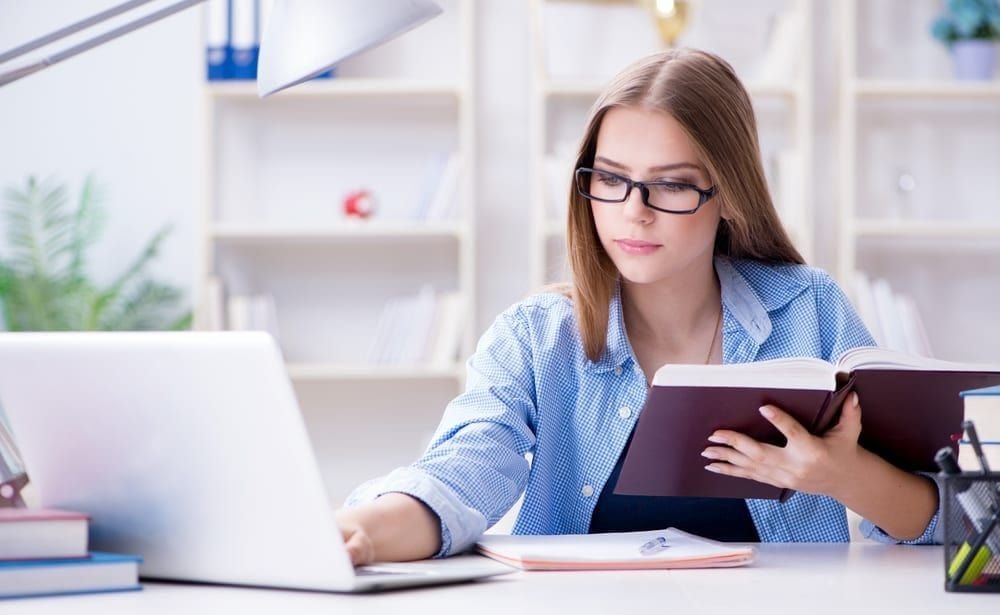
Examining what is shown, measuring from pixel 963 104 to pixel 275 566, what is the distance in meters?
3.06

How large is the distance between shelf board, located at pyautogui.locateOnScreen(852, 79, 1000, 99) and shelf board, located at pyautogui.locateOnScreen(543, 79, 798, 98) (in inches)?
7.3

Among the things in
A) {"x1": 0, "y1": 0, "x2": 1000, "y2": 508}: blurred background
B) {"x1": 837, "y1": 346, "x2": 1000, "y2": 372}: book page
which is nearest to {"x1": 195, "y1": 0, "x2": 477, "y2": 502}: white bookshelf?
{"x1": 0, "y1": 0, "x2": 1000, "y2": 508}: blurred background

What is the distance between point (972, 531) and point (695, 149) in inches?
26.9

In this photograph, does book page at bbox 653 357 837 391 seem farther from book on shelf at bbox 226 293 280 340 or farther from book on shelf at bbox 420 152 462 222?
book on shelf at bbox 226 293 280 340

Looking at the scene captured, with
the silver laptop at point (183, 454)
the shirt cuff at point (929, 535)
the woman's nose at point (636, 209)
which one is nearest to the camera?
the silver laptop at point (183, 454)

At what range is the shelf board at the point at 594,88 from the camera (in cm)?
329

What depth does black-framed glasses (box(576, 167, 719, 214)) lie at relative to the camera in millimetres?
1554

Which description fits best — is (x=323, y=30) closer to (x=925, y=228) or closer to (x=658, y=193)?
(x=658, y=193)

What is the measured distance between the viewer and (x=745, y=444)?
4.18 ft

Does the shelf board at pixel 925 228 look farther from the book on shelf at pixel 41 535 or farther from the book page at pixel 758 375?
the book on shelf at pixel 41 535

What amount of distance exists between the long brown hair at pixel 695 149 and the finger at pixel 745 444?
39 centimetres

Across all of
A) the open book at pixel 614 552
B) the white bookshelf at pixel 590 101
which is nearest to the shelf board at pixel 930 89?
the white bookshelf at pixel 590 101

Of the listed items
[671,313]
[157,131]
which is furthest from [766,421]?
[157,131]

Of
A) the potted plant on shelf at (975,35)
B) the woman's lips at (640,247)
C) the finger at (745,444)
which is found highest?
the potted plant on shelf at (975,35)
